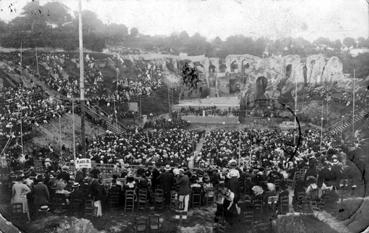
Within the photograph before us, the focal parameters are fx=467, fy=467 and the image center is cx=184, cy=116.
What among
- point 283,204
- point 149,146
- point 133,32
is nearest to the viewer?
point 133,32

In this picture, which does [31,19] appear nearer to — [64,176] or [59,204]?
[64,176]

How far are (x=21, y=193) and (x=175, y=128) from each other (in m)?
2.65

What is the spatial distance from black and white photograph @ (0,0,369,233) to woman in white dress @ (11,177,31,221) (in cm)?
2

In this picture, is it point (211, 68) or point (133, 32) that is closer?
point (133, 32)

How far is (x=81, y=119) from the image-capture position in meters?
7.48

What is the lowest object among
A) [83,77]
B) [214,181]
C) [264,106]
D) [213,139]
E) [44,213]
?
[44,213]

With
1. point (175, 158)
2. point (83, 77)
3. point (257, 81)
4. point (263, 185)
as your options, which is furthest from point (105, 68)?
point (263, 185)

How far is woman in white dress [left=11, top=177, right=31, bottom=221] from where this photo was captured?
7.39m

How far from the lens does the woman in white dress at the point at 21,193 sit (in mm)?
7387

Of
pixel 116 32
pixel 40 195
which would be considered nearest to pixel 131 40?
pixel 116 32

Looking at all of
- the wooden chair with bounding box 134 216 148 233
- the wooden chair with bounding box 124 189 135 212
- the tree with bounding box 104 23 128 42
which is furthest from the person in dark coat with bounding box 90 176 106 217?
the tree with bounding box 104 23 128 42

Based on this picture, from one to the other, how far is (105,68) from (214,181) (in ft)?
8.13

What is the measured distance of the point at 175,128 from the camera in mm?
7434

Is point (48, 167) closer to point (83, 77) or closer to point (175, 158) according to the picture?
point (83, 77)
